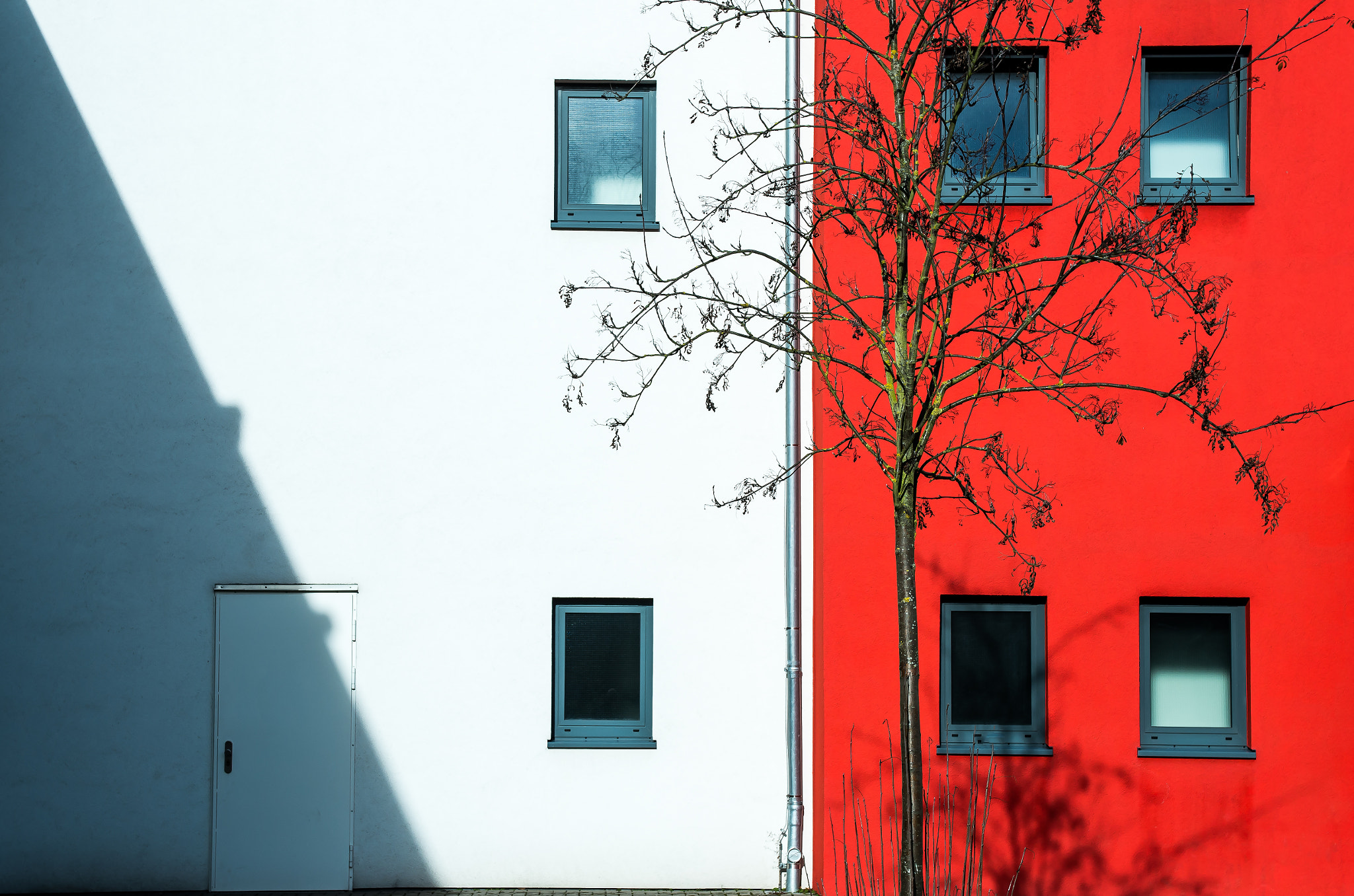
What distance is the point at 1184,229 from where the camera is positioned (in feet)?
14.6

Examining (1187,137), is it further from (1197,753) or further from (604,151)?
(1197,753)

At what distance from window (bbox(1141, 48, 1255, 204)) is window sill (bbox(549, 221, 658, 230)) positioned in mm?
3770

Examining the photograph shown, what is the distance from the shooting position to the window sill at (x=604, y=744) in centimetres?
780

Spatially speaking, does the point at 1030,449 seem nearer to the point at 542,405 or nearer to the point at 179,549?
the point at 542,405

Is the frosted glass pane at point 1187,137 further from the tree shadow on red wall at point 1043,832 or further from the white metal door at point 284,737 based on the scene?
the white metal door at point 284,737

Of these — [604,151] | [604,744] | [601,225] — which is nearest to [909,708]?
[604,744]

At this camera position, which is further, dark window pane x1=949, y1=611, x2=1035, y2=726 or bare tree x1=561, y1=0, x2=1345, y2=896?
dark window pane x1=949, y1=611, x2=1035, y2=726

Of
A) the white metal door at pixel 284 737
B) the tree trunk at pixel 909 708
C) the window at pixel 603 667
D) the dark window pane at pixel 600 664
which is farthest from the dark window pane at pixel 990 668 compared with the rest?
the white metal door at pixel 284 737

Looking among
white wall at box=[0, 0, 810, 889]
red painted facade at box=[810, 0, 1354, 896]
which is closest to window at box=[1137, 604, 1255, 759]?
red painted facade at box=[810, 0, 1354, 896]

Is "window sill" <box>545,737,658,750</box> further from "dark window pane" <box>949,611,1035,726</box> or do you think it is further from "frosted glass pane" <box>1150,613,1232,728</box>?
"frosted glass pane" <box>1150,613,1232,728</box>

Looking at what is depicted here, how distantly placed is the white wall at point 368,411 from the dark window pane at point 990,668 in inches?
51.8

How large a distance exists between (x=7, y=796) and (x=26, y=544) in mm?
1878

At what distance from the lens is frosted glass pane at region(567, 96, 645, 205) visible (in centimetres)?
811

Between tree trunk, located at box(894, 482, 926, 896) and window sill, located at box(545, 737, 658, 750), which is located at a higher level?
tree trunk, located at box(894, 482, 926, 896)
